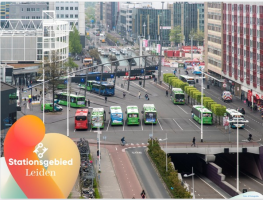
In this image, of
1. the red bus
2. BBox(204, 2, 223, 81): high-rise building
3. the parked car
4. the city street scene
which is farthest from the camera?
BBox(204, 2, 223, 81): high-rise building

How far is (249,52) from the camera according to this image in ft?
456

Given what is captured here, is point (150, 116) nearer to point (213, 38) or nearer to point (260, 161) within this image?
point (260, 161)

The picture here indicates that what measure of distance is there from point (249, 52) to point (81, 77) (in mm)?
36668

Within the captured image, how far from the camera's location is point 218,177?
9825 cm

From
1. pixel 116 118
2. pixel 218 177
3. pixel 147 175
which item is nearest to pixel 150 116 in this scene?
pixel 116 118

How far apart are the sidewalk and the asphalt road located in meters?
3.05

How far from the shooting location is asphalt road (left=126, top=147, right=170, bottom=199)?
273 ft

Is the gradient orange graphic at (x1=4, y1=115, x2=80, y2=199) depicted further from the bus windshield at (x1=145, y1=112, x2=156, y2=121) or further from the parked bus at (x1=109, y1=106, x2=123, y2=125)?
the bus windshield at (x1=145, y1=112, x2=156, y2=121)

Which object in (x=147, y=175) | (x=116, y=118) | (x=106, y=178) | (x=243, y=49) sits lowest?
(x=106, y=178)

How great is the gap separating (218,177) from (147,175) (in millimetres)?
12326

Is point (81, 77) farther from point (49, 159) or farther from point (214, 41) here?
point (49, 159)

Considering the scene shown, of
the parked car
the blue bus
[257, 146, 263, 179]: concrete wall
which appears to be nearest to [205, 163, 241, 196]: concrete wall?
[257, 146, 263, 179]: concrete wall

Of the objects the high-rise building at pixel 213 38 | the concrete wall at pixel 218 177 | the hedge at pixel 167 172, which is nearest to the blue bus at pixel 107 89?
the high-rise building at pixel 213 38

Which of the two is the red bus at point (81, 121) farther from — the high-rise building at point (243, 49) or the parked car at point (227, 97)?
the parked car at point (227, 97)
